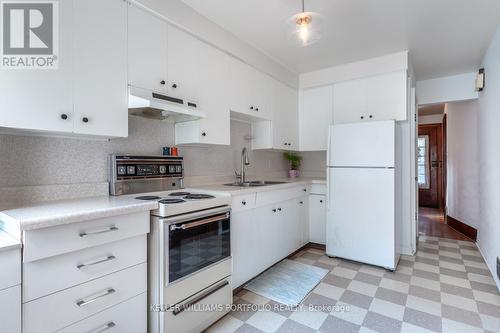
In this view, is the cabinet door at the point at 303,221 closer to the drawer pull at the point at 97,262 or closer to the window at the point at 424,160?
the drawer pull at the point at 97,262

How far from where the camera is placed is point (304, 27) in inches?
71.3

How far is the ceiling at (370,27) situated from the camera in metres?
2.12

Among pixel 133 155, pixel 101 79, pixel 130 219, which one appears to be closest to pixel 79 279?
pixel 130 219

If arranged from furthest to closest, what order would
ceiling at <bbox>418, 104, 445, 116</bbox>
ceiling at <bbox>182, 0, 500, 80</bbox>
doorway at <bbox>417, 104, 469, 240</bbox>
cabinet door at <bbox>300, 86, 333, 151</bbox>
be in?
doorway at <bbox>417, 104, 469, 240</bbox>, ceiling at <bbox>418, 104, 445, 116</bbox>, cabinet door at <bbox>300, 86, 333, 151</bbox>, ceiling at <bbox>182, 0, 500, 80</bbox>

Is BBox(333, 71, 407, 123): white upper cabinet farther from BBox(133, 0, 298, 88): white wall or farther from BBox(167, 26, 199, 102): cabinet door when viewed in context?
BBox(167, 26, 199, 102): cabinet door

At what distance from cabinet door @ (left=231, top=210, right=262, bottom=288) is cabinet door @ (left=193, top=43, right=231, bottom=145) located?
742 mm

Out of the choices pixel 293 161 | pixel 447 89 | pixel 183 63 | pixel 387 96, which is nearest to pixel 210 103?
pixel 183 63

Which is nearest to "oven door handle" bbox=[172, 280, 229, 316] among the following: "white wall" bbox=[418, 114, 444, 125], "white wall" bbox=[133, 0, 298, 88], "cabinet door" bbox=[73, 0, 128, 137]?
"cabinet door" bbox=[73, 0, 128, 137]

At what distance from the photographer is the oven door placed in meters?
1.55

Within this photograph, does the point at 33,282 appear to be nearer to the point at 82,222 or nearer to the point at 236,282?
the point at 82,222

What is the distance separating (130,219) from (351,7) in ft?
7.49

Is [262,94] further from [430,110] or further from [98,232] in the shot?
[430,110]

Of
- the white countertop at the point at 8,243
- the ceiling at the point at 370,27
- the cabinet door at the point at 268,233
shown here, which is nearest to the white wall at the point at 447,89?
the ceiling at the point at 370,27

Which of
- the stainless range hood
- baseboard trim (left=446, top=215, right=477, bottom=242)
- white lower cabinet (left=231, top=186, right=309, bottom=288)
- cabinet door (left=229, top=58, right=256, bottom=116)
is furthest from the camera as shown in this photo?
baseboard trim (left=446, top=215, right=477, bottom=242)
